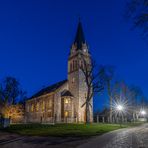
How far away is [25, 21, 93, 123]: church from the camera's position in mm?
48250

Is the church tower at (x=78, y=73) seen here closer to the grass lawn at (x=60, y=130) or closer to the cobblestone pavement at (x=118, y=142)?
the grass lawn at (x=60, y=130)

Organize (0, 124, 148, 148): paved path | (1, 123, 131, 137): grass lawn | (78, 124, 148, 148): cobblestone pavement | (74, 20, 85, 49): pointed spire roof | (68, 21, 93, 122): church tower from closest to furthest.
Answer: (78, 124, 148, 148): cobblestone pavement < (0, 124, 148, 148): paved path < (1, 123, 131, 137): grass lawn < (68, 21, 93, 122): church tower < (74, 20, 85, 49): pointed spire roof

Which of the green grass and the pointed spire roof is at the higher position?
the pointed spire roof

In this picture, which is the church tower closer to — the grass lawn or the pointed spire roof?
the pointed spire roof

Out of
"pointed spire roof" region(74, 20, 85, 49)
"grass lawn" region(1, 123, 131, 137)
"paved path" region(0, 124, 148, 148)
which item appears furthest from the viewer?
"pointed spire roof" region(74, 20, 85, 49)

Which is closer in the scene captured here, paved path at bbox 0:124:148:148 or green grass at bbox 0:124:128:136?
paved path at bbox 0:124:148:148

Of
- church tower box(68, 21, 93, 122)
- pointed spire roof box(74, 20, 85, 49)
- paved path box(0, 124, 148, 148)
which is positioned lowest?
paved path box(0, 124, 148, 148)

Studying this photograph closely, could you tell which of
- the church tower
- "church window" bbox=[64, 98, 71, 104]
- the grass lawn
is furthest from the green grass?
"church window" bbox=[64, 98, 71, 104]

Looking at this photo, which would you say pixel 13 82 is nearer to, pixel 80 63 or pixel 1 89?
pixel 1 89

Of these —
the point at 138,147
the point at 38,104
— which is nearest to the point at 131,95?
the point at 38,104

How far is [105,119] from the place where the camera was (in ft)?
167

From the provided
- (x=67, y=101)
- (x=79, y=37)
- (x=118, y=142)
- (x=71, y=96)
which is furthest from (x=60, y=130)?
(x=79, y=37)

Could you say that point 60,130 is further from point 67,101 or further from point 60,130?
point 67,101

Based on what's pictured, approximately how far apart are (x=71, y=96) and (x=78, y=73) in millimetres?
5634
